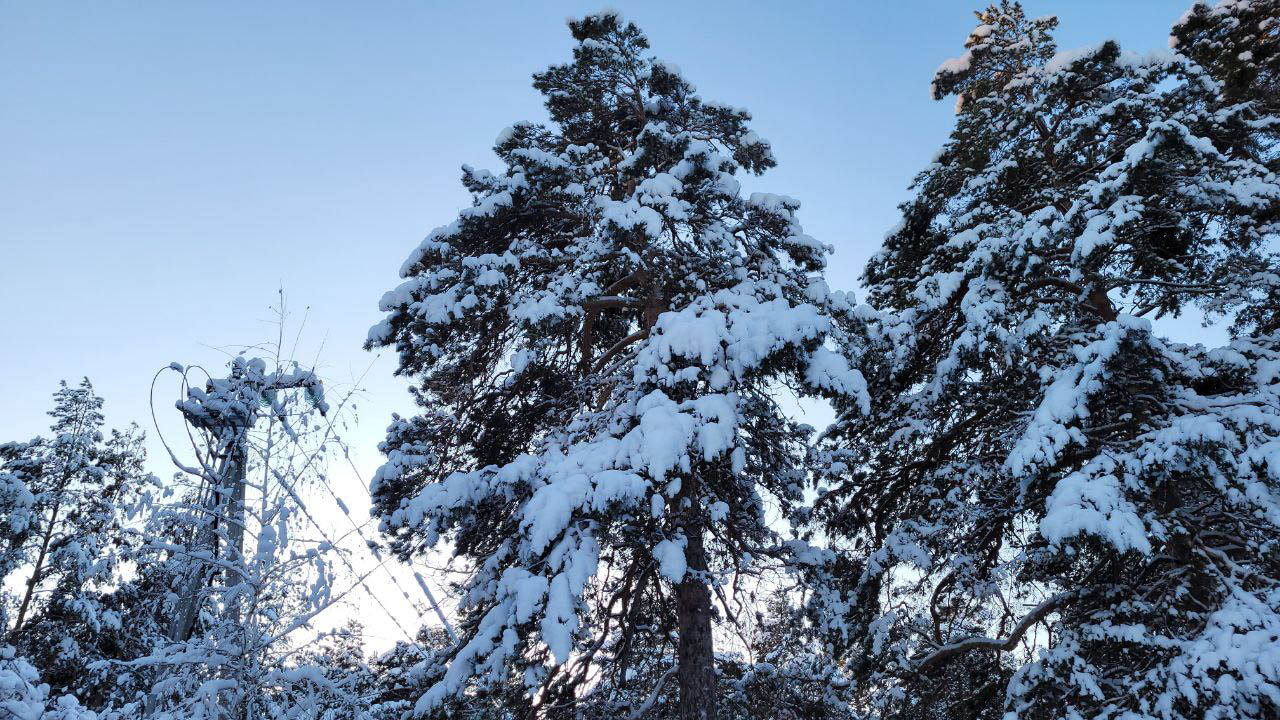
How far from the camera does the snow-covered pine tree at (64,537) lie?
1416 centimetres

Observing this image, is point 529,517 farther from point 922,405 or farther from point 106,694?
point 106,694

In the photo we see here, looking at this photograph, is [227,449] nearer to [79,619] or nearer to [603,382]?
Result: [603,382]

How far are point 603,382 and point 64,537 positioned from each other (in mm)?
15809

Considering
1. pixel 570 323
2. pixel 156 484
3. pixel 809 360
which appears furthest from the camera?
pixel 570 323

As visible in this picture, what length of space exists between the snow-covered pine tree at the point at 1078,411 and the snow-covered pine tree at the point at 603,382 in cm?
174

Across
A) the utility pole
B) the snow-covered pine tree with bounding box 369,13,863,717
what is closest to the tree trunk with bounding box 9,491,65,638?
the snow-covered pine tree with bounding box 369,13,863,717

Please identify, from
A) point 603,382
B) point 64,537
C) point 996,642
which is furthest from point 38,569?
point 996,642

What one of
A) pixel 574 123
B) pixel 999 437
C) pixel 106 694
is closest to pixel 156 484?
pixel 999 437

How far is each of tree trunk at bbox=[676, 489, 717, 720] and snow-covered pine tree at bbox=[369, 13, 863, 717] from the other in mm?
23

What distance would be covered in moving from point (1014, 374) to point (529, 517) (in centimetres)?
680

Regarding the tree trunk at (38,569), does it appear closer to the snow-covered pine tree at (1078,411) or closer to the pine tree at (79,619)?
the pine tree at (79,619)

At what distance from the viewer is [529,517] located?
5191 mm

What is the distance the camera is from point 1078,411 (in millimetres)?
6305

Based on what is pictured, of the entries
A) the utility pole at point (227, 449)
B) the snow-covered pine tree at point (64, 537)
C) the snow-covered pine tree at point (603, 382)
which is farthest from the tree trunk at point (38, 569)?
the utility pole at point (227, 449)
